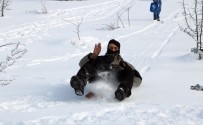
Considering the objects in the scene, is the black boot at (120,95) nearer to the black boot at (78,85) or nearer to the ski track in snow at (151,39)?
the black boot at (78,85)

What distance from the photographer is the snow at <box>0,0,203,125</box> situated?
15.2 ft

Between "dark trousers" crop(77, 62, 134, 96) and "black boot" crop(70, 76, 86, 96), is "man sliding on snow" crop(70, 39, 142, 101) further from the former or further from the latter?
"black boot" crop(70, 76, 86, 96)

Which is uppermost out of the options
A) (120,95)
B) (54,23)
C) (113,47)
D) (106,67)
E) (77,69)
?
(113,47)

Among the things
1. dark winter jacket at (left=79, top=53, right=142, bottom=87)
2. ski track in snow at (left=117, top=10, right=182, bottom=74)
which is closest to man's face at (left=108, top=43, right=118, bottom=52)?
dark winter jacket at (left=79, top=53, right=142, bottom=87)

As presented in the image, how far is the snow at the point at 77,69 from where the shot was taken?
462cm

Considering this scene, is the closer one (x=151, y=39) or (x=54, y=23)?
(x=151, y=39)

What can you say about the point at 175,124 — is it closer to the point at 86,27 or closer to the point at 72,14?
the point at 86,27

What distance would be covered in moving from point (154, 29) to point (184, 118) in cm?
834

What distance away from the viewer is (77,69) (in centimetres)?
761

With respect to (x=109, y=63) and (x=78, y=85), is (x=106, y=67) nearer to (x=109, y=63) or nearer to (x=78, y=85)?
(x=109, y=63)

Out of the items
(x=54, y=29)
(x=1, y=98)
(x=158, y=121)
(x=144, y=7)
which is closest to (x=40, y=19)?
(x=54, y=29)

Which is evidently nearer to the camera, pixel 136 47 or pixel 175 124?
pixel 175 124

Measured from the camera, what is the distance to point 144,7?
62.2 feet

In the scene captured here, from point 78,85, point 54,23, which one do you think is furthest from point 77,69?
point 54,23
